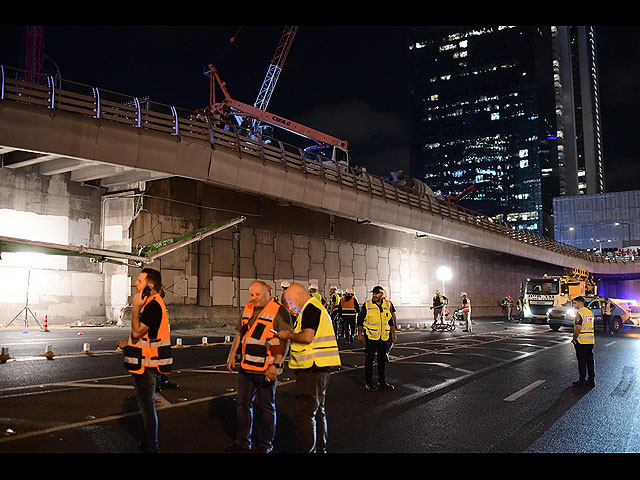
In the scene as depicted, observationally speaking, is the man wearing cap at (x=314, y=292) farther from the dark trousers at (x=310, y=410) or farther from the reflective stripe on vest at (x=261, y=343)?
the dark trousers at (x=310, y=410)

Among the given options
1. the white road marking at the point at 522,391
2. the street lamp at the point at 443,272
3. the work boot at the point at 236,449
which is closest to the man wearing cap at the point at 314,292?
the work boot at the point at 236,449

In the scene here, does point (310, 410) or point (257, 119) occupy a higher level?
point (257, 119)

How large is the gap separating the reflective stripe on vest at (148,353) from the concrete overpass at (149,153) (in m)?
13.8

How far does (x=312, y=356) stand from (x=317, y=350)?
0.26 feet

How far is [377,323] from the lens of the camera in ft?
34.5

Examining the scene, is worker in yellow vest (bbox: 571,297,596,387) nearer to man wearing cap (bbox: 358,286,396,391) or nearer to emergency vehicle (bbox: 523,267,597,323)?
man wearing cap (bbox: 358,286,396,391)

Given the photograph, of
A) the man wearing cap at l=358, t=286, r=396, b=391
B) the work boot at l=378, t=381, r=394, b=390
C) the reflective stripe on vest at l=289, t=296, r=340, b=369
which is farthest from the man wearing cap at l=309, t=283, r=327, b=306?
the reflective stripe on vest at l=289, t=296, r=340, b=369

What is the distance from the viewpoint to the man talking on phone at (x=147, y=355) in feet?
18.4

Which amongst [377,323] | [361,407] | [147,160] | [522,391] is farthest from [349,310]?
[361,407]

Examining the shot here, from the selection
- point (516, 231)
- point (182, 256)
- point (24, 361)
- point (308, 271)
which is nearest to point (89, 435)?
point (24, 361)

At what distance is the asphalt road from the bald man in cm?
41

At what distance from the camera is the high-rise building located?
168m

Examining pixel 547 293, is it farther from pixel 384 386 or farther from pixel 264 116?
pixel 384 386

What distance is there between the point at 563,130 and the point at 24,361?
18847 cm
